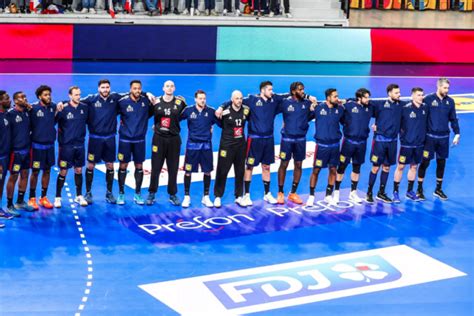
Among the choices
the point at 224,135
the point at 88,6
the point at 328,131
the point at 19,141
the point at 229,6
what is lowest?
the point at 19,141

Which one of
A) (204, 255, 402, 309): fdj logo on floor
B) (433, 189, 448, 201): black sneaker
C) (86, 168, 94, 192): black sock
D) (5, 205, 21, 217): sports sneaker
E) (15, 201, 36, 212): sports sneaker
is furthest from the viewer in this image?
(433, 189, 448, 201): black sneaker

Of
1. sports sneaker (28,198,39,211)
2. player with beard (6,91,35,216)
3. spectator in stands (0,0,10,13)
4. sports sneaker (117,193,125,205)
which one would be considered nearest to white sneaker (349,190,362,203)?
sports sneaker (117,193,125,205)

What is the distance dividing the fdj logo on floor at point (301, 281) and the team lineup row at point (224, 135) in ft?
9.97

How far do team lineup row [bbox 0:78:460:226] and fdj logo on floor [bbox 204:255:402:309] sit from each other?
9.97 ft

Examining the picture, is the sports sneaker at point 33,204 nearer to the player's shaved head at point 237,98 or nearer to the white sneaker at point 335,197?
the player's shaved head at point 237,98

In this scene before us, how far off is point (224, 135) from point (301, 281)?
3928 mm

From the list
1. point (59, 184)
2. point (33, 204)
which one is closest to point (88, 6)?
point (59, 184)

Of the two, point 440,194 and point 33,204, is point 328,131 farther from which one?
point 33,204

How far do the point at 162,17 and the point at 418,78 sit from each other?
9.91 metres

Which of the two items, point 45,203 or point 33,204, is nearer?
point 33,204

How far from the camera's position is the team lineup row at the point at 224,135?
15.6 metres

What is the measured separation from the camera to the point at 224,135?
→ 16.0 metres

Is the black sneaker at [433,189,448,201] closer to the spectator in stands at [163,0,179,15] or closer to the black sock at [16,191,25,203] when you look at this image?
the black sock at [16,191,25,203]

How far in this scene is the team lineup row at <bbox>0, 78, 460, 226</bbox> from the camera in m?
15.6
